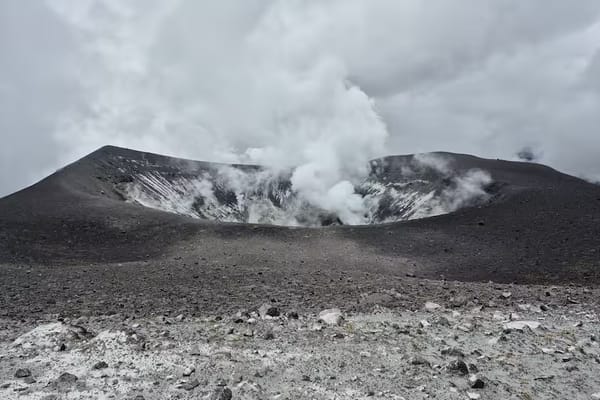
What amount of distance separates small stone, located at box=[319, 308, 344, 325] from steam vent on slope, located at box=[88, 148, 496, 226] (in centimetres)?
2509

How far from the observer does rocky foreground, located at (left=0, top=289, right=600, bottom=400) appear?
4355 mm

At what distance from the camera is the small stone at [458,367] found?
466 centimetres

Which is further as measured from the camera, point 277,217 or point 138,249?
point 277,217

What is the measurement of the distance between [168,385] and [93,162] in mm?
35147

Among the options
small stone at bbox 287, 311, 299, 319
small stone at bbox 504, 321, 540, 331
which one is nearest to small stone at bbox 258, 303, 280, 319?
small stone at bbox 287, 311, 299, 319

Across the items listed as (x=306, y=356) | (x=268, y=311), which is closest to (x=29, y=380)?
(x=306, y=356)

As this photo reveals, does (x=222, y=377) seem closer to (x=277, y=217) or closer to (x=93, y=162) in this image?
(x=93, y=162)

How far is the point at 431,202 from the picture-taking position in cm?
3522

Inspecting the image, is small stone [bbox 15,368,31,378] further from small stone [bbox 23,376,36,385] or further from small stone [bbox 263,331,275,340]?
small stone [bbox 263,331,275,340]

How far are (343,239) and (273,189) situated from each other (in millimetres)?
30154

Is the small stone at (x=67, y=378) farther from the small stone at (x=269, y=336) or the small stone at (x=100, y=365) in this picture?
the small stone at (x=269, y=336)

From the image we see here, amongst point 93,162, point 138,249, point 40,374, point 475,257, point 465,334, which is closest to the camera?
point 40,374

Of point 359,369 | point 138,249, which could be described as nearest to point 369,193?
point 138,249

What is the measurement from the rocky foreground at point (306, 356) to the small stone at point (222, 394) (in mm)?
13
